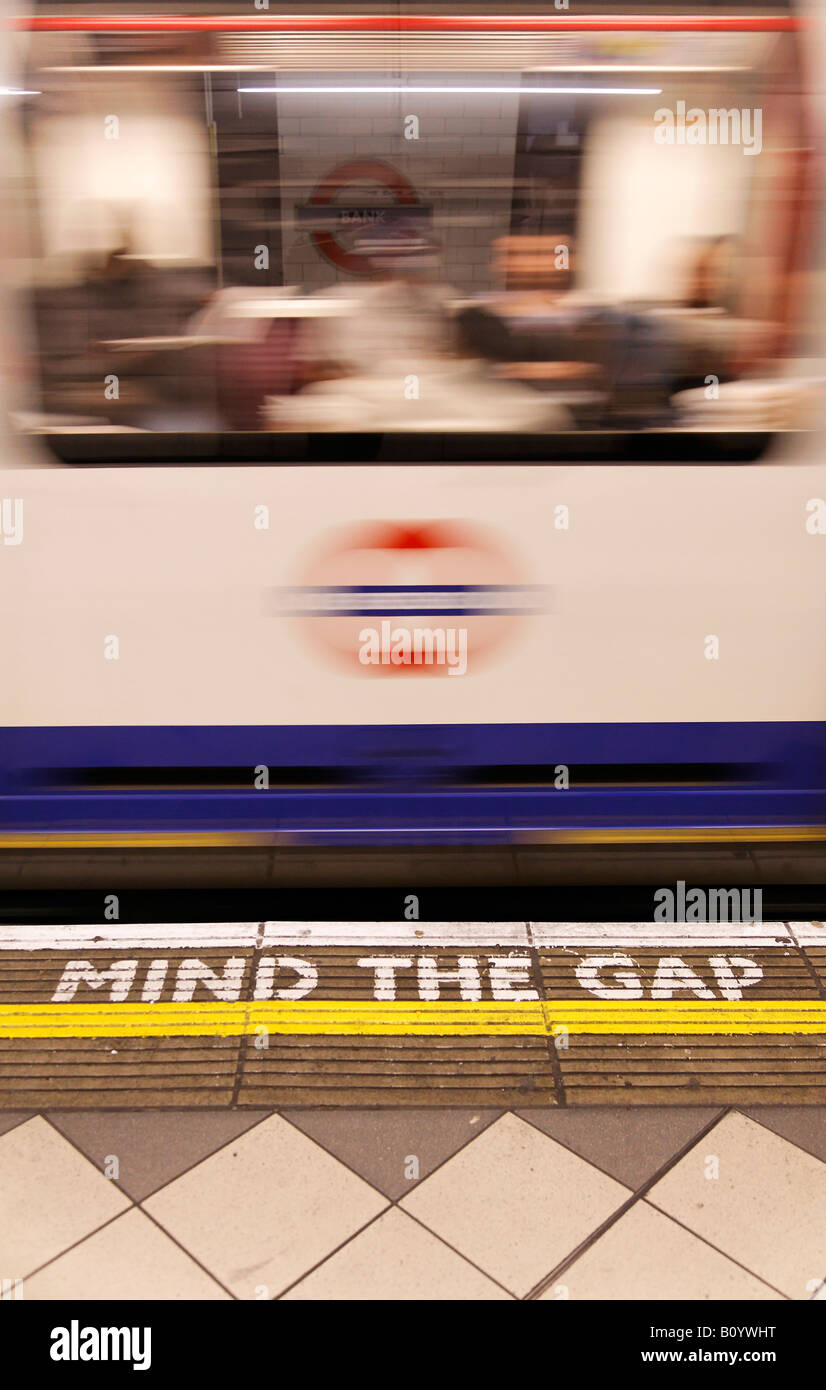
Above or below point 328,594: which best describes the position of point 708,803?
below

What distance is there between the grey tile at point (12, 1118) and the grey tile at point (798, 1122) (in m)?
1.74

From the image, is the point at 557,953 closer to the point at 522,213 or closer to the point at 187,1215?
the point at 187,1215

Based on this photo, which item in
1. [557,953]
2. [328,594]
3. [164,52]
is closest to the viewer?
[164,52]

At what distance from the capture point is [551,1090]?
8.40 feet

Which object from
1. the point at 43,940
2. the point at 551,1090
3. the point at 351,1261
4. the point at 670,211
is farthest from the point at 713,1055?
the point at 670,211

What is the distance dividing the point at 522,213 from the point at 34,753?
6.51 ft

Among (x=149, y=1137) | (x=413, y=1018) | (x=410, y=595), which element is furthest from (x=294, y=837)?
(x=149, y=1137)

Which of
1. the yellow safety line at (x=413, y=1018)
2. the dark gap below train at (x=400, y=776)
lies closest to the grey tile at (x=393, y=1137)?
the yellow safety line at (x=413, y=1018)

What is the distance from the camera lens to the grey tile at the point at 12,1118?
2443mm

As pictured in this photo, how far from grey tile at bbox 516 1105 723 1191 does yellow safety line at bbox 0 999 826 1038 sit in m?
0.27

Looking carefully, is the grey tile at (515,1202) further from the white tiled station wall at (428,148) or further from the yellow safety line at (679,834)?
the white tiled station wall at (428,148)

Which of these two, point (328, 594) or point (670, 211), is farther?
point (328, 594)

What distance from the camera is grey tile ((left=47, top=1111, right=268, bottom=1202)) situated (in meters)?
2.33

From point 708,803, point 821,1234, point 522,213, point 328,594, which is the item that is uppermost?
point 522,213
